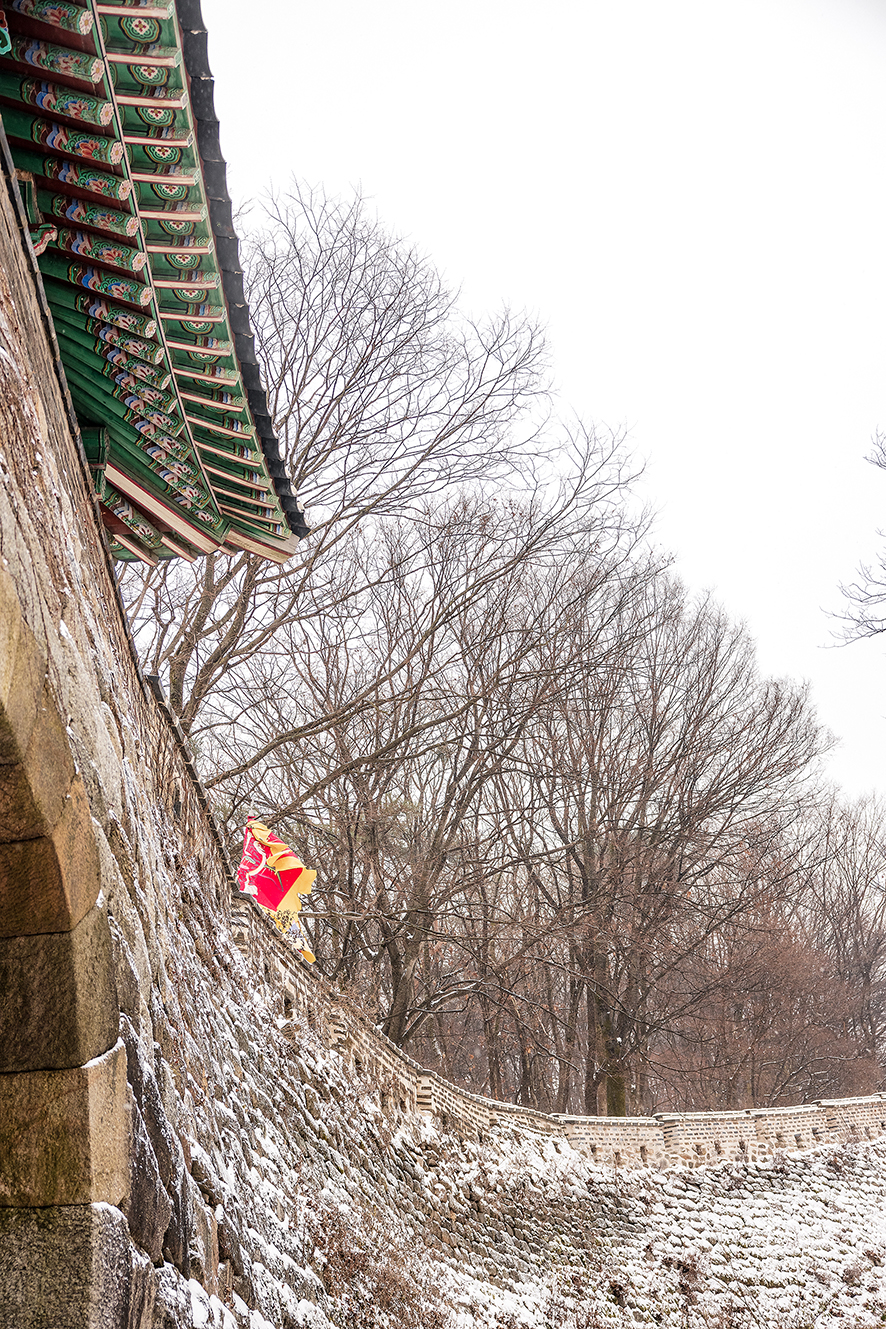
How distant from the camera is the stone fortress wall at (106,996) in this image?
94.4 inches

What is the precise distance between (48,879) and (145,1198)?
44.8 inches

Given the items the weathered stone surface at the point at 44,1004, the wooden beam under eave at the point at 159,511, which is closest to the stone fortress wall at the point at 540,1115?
the wooden beam under eave at the point at 159,511

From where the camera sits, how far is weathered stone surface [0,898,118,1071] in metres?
2.54

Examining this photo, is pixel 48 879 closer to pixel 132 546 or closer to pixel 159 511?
pixel 159 511

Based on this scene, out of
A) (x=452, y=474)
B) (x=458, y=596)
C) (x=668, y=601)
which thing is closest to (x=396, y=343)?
(x=452, y=474)

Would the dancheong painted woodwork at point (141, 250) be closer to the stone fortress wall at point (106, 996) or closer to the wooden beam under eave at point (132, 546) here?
the wooden beam under eave at point (132, 546)

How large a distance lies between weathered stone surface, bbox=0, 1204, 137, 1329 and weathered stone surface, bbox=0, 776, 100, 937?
0.76 m

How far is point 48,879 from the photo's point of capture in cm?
248

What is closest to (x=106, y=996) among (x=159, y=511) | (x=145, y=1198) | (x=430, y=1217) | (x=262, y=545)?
(x=145, y=1198)

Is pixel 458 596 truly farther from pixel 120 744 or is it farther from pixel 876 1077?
pixel 876 1077

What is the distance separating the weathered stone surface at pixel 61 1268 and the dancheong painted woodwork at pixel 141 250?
320 cm

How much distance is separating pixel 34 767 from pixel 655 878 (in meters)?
19.3

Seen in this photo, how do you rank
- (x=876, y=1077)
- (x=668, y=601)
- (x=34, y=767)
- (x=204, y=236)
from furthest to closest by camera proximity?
1. (x=876, y=1077)
2. (x=668, y=601)
3. (x=204, y=236)
4. (x=34, y=767)

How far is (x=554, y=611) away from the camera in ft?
59.5
